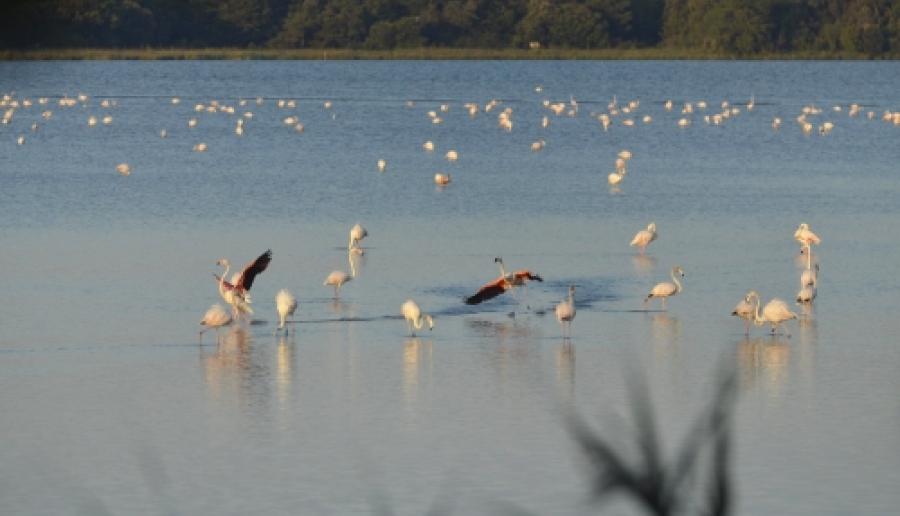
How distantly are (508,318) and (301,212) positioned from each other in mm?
10716

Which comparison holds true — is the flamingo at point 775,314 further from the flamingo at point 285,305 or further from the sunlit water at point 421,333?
the flamingo at point 285,305

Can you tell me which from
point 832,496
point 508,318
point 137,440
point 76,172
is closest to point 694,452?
point 832,496

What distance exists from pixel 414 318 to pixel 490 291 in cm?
166

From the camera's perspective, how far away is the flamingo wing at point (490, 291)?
53.7ft

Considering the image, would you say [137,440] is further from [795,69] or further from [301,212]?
[795,69]

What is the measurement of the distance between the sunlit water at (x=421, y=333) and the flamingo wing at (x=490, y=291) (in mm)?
298

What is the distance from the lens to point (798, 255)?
69.3ft

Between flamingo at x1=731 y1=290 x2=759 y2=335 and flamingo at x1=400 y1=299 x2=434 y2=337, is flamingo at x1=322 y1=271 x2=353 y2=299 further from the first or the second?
flamingo at x1=731 y1=290 x2=759 y2=335

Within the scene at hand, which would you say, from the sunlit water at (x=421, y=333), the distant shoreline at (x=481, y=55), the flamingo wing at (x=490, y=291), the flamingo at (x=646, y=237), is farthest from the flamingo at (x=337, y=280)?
the distant shoreline at (x=481, y=55)

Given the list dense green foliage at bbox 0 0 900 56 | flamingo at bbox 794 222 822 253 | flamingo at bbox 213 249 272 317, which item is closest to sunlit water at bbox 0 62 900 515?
flamingo at bbox 794 222 822 253

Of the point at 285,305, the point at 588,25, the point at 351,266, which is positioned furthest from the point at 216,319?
the point at 588,25

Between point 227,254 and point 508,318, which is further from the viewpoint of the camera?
point 227,254

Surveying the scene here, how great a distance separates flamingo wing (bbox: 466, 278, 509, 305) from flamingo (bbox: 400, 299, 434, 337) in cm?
113

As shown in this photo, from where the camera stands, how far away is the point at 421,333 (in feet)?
49.5
